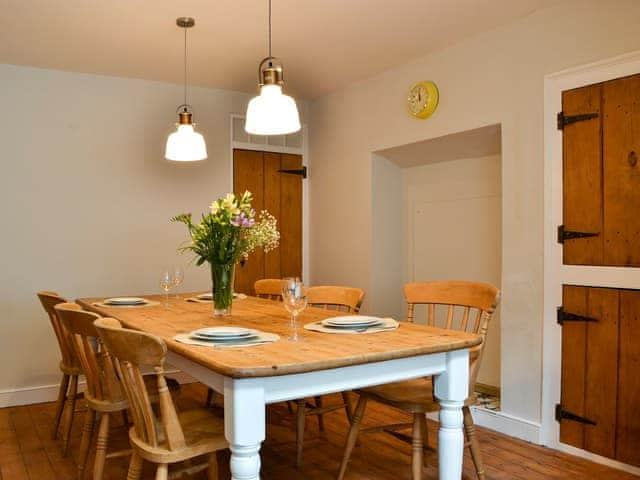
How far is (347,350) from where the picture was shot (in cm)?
170

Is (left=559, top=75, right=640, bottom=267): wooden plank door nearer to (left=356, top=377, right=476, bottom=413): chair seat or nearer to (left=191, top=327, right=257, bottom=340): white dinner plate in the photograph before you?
(left=356, top=377, right=476, bottom=413): chair seat

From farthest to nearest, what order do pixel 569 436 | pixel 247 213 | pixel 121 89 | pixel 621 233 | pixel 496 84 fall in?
pixel 121 89 → pixel 496 84 → pixel 569 436 → pixel 621 233 → pixel 247 213

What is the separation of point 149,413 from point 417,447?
40.6 inches

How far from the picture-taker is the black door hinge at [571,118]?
284 centimetres

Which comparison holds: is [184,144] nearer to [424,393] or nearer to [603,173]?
[424,393]

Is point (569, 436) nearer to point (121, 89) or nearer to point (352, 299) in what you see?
point (352, 299)

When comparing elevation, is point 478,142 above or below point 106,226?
above

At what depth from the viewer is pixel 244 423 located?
1503 mm

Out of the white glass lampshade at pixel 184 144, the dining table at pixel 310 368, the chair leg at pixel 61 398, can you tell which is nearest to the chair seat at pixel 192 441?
the dining table at pixel 310 368

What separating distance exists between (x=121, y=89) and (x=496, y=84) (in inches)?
109

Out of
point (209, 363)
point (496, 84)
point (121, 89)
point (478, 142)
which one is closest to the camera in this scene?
point (209, 363)

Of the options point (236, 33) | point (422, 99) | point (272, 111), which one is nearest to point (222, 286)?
point (272, 111)

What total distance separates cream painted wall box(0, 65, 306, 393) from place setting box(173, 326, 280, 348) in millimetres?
2586

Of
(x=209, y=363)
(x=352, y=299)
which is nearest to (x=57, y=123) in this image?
(x=352, y=299)
